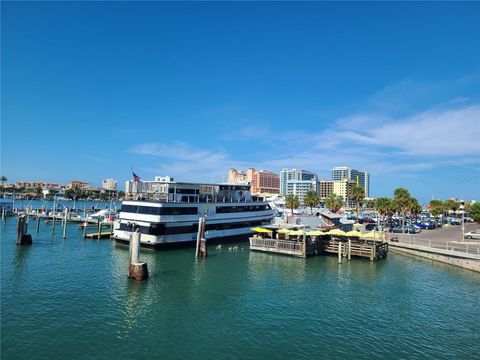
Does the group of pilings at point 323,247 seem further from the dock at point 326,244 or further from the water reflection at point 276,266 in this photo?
the water reflection at point 276,266

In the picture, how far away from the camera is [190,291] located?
28.2m

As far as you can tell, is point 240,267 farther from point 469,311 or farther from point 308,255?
point 469,311

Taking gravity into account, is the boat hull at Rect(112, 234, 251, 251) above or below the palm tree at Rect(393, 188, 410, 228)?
below

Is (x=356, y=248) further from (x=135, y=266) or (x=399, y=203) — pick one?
(x=399, y=203)

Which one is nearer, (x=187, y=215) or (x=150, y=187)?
(x=187, y=215)

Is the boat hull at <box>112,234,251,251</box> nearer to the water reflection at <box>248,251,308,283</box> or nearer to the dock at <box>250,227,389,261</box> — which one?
the dock at <box>250,227,389,261</box>

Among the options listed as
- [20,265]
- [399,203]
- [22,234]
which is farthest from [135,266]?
[399,203]

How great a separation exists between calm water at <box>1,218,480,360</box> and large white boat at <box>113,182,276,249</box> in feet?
20.2

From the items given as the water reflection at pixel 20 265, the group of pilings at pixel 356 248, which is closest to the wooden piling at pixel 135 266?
the water reflection at pixel 20 265

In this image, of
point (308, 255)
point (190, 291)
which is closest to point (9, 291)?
point (190, 291)

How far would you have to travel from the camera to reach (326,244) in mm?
46969

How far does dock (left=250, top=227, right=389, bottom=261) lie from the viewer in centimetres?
4359

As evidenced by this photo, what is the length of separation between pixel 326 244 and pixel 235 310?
26.1m

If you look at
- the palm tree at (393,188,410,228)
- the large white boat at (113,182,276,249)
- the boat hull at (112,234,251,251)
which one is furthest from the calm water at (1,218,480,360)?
the palm tree at (393,188,410,228)
